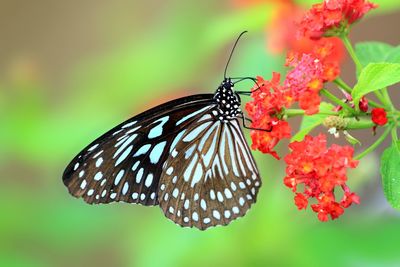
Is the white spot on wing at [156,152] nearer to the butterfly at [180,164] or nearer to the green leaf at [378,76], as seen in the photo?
the butterfly at [180,164]

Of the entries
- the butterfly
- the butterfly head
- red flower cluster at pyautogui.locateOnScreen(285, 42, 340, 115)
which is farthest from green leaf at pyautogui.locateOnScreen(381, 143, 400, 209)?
the butterfly head

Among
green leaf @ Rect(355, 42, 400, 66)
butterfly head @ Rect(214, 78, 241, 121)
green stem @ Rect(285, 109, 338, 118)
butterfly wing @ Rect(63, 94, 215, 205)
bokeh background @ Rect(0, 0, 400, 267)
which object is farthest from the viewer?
bokeh background @ Rect(0, 0, 400, 267)

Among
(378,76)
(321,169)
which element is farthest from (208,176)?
(378,76)

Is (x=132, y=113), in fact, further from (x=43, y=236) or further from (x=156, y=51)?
(x=43, y=236)

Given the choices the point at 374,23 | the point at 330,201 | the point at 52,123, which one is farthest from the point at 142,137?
the point at 374,23

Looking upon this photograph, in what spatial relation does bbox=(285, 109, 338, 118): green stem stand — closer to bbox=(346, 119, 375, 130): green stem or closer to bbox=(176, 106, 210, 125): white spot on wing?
bbox=(346, 119, 375, 130): green stem
